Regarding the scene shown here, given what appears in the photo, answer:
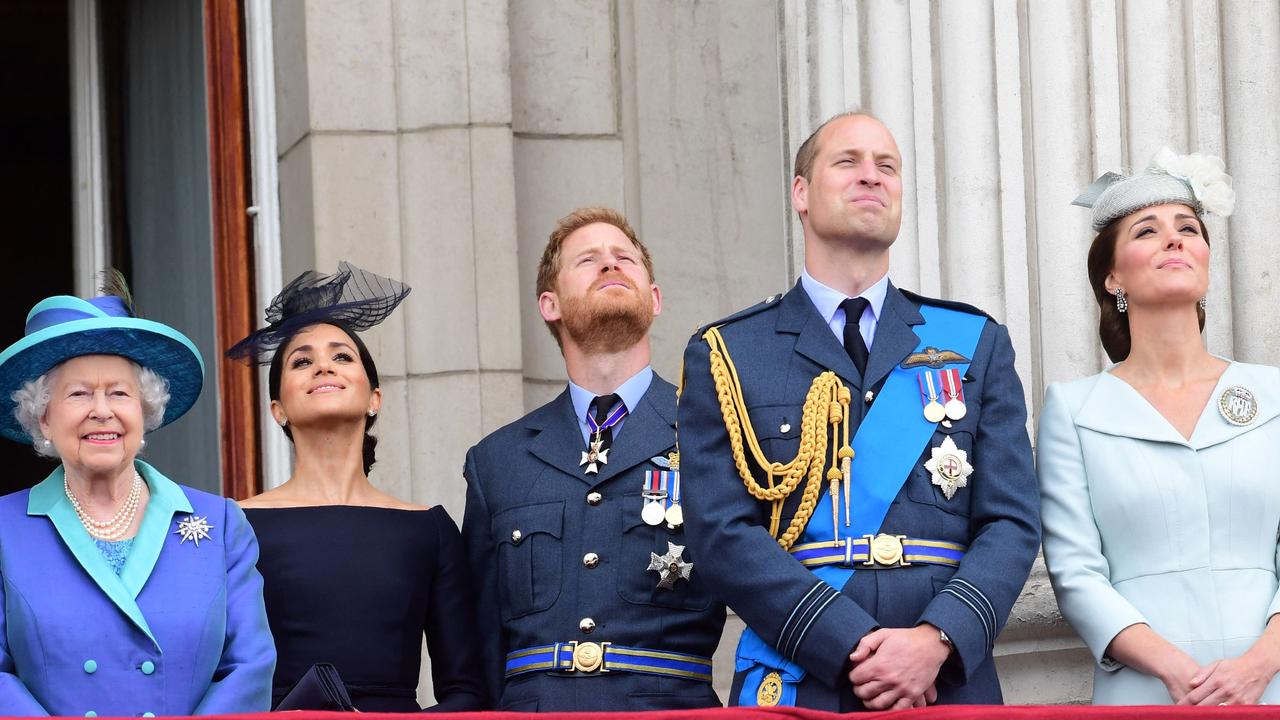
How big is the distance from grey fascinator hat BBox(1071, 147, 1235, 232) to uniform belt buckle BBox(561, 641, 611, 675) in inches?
56.5

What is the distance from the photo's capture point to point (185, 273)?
6703 millimetres

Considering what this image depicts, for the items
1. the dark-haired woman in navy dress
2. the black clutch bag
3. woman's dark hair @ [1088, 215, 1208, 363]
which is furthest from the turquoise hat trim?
woman's dark hair @ [1088, 215, 1208, 363]

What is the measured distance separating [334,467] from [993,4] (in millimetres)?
2207

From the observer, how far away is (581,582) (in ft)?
14.7

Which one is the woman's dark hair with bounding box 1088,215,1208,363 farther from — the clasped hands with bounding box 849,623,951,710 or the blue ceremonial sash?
the clasped hands with bounding box 849,623,951,710

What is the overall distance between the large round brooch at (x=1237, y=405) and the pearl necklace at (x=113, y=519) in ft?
7.26

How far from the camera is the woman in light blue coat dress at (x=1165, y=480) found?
13.5ft

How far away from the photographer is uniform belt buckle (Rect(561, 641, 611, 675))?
4.40 metres

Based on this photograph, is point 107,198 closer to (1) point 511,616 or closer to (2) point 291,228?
(2) point 291,228

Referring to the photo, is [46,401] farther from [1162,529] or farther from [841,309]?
[1162,529]

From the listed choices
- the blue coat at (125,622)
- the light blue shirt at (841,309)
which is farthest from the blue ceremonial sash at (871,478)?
the blue coat at (125,622)

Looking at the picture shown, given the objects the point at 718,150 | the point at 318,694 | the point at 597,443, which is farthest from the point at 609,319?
the point at 718,150

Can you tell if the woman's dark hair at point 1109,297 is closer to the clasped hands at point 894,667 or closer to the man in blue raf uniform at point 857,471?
the man in blue raf uniform at point 857,471

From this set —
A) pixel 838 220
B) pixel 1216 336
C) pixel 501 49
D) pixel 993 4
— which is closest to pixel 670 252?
pixel 501 49
